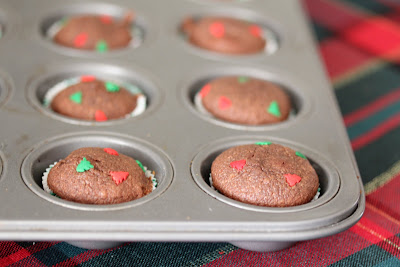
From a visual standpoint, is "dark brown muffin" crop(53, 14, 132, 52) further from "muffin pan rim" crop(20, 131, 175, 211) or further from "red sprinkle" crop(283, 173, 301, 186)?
"red sprinkle" crop(283, 173, 301, 186)

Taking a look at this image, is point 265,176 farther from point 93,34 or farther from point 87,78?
point 93,34

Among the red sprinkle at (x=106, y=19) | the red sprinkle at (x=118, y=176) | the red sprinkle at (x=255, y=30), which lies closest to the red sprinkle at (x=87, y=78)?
the red sprinkle at (x=106, y=19)

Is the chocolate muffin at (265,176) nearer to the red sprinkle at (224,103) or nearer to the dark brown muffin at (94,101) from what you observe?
the red sprinkle at (224,103)

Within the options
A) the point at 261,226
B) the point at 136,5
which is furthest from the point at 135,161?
the point at 136,5

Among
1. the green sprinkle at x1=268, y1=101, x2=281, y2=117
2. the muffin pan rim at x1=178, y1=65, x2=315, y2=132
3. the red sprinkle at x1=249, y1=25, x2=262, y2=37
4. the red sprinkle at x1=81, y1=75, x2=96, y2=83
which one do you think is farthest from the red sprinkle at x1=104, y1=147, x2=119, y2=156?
the red sprinkle at x1=249, y1=25, x2=262, y2=37

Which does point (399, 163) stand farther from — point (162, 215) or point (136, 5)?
point (136, 5)

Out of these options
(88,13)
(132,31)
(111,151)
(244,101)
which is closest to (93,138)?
(111,151)
